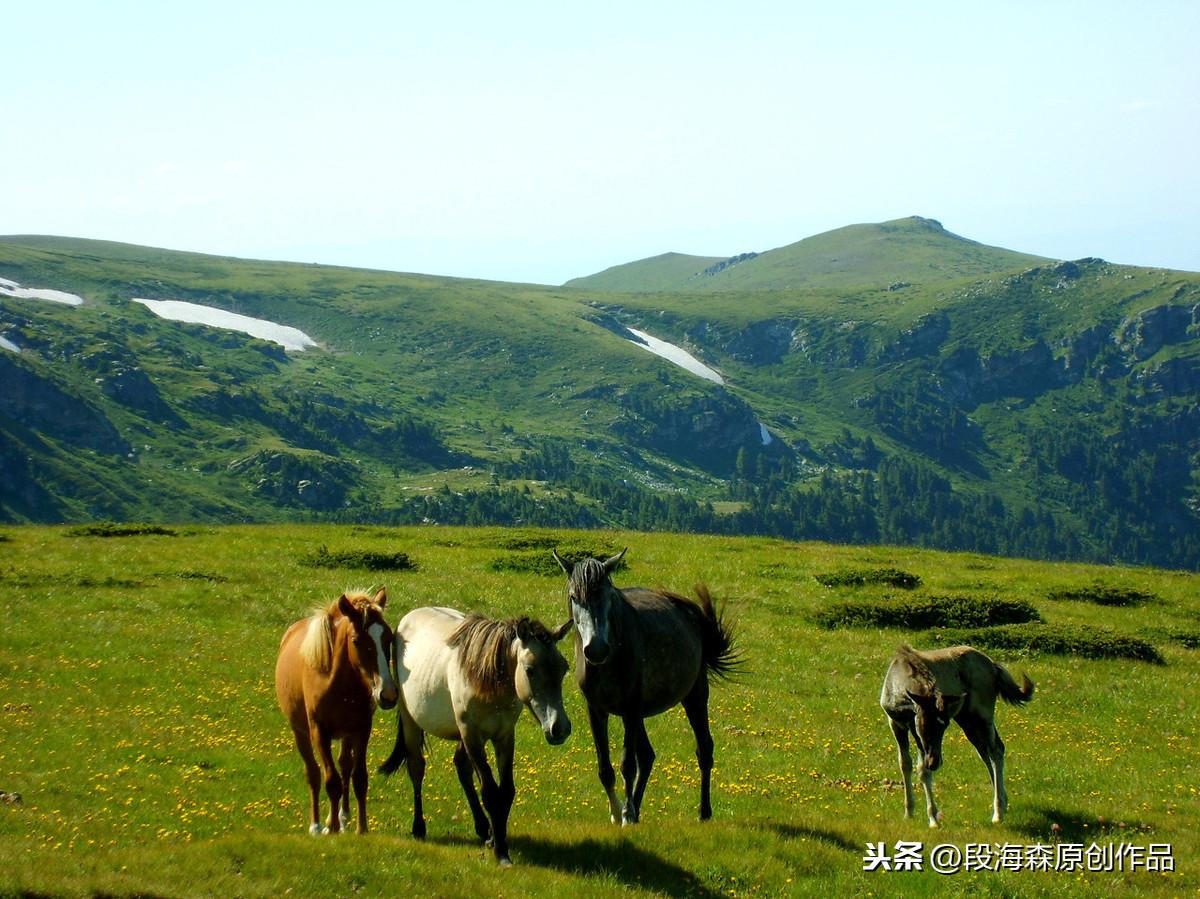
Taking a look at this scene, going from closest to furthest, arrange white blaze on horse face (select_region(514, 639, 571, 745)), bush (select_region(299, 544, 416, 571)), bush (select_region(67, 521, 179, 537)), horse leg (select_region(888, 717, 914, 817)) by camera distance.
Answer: white blaze on horse face (select_region(514, 639, 571, 745))
horse leg (select_region(888, 717, 914, 817))
bush (select_region(299, 544, 416, 571))
bush (select_region(67, 521, 179, 537))

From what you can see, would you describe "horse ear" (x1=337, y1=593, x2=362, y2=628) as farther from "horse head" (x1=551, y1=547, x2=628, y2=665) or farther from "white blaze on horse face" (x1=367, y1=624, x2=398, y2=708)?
"horse head" (x1=551, y1=547, x2=628, y2=665)

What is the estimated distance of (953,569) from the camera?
46.6 meters

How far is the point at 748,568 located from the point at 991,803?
956 inches

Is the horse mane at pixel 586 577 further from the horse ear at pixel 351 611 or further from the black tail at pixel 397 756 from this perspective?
the black tail at pixel 397 756

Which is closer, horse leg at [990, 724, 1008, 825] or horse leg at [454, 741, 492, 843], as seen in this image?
horse leg at [454, 741, 492, 843]

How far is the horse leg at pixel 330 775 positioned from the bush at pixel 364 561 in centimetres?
2403

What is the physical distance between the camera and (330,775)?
1434 cm

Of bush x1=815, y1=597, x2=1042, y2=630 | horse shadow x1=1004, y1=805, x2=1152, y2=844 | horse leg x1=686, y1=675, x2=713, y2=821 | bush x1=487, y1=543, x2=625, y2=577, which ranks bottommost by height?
bush x1=487, y1=543, x2=625, y2=577

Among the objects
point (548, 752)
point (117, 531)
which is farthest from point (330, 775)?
point (117, 531)

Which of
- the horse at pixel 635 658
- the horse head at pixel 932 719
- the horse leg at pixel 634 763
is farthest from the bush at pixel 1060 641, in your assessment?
the horse leg at pixel 634 763

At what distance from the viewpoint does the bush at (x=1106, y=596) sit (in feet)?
134

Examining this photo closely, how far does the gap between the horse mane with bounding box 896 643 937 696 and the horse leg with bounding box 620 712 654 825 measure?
464 cm

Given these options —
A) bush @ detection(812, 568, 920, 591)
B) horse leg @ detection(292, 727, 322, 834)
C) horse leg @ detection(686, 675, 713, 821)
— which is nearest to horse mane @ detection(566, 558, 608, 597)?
horse leg @ detection(686, 675, 713, 821)

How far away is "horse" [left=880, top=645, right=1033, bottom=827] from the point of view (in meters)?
16.2
